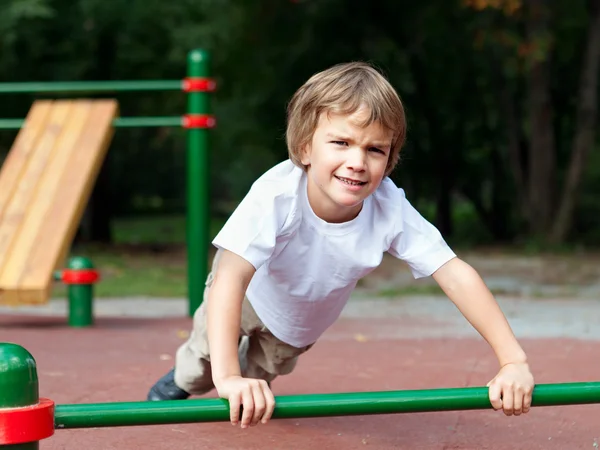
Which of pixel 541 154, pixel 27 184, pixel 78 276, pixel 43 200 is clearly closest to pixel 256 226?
pixel 78 276

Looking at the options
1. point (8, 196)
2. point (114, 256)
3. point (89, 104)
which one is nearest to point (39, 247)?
point (8, 196)

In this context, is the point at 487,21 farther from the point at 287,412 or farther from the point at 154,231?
the point at 287,412

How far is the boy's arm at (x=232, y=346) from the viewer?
1.75 meters

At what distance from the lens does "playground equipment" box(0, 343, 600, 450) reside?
1.60m

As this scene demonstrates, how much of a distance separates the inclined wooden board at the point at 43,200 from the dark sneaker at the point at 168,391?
198 centimetres

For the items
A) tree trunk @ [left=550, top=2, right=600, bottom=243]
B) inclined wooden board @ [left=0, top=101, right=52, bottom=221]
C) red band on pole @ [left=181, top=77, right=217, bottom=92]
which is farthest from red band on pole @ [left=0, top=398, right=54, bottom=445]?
tree trunk @ [left=550, top=2, right=600, bottom=243]

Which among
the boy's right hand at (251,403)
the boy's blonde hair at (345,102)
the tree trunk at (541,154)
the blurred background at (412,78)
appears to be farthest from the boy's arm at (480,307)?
the tree trunk at (541,154)

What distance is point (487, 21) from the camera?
1404 cm

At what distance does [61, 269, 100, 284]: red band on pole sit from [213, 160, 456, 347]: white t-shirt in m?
2.74

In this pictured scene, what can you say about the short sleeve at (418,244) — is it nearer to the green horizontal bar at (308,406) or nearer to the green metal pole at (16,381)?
the green horizontal bar at (308,406)

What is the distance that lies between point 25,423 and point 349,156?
0.97 metres

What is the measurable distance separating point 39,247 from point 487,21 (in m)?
10.2

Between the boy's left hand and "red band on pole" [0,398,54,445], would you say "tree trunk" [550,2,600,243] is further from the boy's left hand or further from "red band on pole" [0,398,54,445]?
"red band on pole" [0,398,54,445]

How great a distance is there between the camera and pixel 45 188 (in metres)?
5.69
